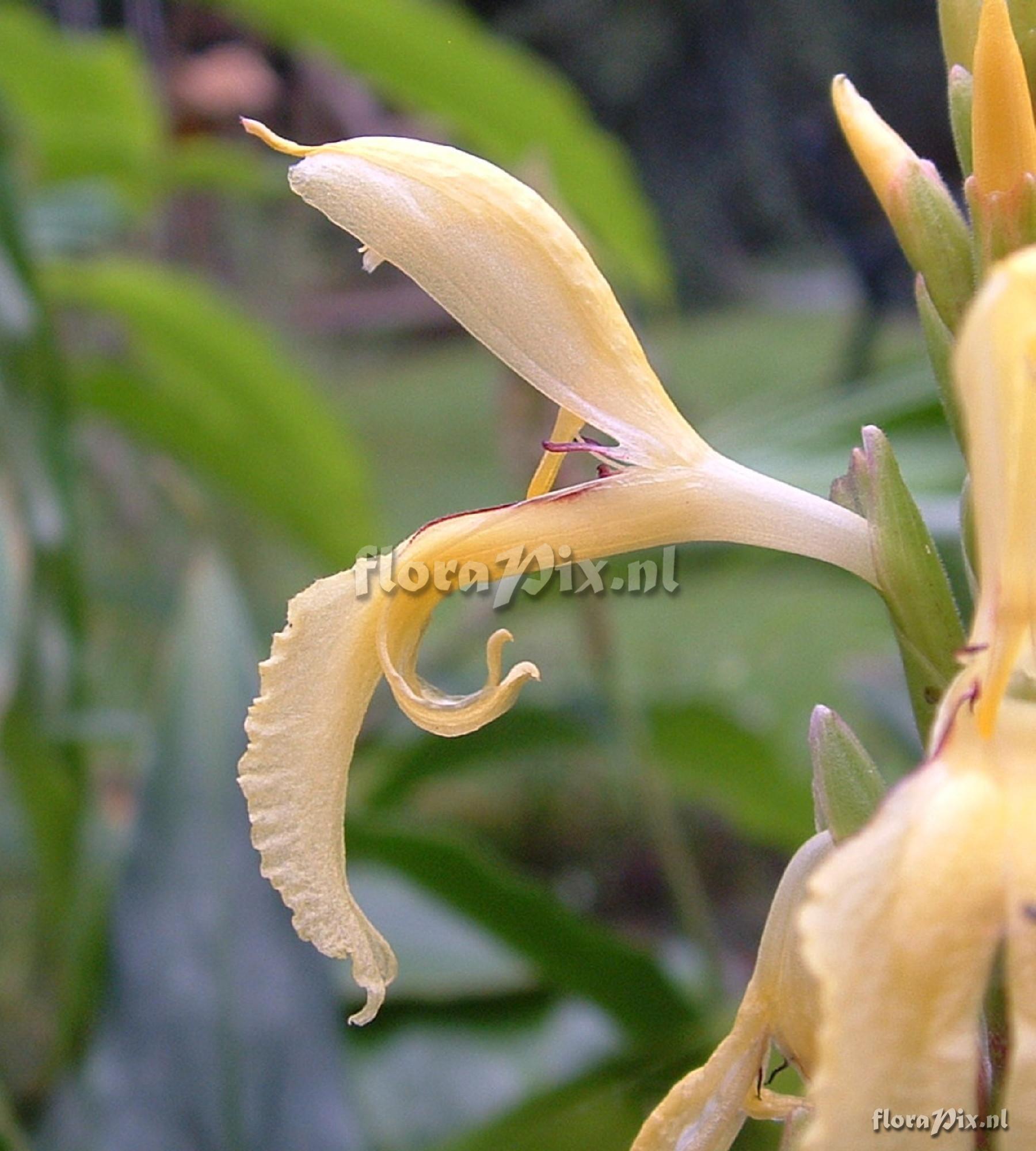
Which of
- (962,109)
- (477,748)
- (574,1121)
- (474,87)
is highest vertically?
(474,87)

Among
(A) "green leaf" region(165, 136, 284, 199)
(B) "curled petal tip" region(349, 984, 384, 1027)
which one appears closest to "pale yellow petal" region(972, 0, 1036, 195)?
(B) "curled petal tip" region(349, 984, 384, 1027)

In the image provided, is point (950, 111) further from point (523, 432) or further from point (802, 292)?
point (802, 292)

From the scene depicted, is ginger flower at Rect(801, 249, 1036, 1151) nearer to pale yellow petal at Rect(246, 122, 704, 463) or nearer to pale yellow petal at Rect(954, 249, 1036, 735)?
pale yellow petal at Rect(954, 249, 1036, 735)

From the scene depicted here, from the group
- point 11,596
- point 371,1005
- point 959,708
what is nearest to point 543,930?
point 11,596

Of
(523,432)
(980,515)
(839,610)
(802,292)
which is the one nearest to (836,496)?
(980,515)

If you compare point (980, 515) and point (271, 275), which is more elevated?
point (271, 275)

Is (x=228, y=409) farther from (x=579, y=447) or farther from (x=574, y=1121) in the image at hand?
(x=579, y=447)
